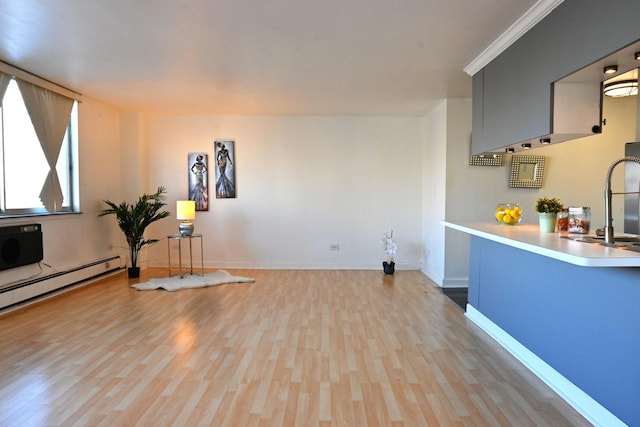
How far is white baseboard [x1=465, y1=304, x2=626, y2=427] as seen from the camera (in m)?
2.03

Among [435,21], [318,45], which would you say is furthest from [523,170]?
[318,45]

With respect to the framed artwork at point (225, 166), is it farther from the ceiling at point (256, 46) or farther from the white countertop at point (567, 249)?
the white countertop at point (567, 249)

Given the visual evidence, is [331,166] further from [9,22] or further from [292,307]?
[9,22]

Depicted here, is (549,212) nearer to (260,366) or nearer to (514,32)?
(514,32)

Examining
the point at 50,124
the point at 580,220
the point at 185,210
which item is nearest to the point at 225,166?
the point at 185,210

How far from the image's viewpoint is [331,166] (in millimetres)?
6273

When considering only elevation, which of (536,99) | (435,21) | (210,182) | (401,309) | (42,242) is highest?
(435,21)

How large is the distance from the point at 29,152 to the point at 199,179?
235cm

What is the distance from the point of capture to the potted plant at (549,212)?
2951 millimetres

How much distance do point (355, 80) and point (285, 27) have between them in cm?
149

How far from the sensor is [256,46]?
3314 millimetres

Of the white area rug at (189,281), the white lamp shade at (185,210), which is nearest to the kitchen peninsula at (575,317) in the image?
the white area rug at (189,281)

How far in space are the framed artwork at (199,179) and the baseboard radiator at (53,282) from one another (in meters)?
1.50

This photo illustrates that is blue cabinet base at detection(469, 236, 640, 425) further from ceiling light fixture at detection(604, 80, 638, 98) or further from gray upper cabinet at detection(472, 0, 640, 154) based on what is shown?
ceiling light fixture at detection(604, 80, 638, 98)
